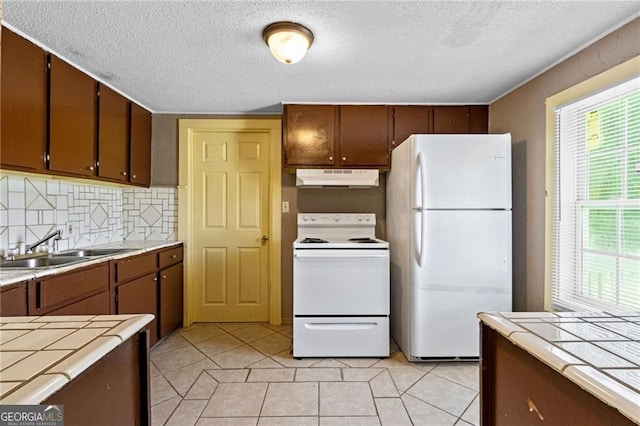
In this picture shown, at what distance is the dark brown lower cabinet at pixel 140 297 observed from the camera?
230cm

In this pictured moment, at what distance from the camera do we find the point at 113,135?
8.77 ft

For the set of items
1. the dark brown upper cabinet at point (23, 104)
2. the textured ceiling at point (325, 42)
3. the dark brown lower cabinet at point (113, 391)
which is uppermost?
the textured ceiling at point (325, 42)

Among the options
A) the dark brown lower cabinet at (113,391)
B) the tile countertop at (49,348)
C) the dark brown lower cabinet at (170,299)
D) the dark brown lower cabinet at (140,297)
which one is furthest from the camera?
the dark brown lower cabinet at (170,299)

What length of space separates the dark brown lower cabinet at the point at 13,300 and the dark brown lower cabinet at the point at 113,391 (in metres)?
0.95

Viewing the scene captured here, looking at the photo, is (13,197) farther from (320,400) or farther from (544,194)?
(544,194)

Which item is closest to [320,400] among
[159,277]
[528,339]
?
[528,339]

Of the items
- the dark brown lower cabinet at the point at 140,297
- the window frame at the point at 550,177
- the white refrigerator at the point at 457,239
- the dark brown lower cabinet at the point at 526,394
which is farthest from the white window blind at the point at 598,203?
the dark brown lower cabinet at the point at 140,297

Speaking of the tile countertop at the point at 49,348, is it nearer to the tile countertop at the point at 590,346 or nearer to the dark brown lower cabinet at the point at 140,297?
the tile countertop at the point at 590,346

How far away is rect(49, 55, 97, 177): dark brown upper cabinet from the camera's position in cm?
205

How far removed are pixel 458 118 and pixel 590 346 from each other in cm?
266

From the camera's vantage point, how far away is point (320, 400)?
200cm

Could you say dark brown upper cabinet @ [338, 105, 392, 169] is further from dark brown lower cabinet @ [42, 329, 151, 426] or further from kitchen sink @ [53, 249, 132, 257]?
dark brown lower cabinet @ [42, 329, 151, 426]

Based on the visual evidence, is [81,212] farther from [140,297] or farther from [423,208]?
[423,208]

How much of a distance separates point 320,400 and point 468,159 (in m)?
1.94
